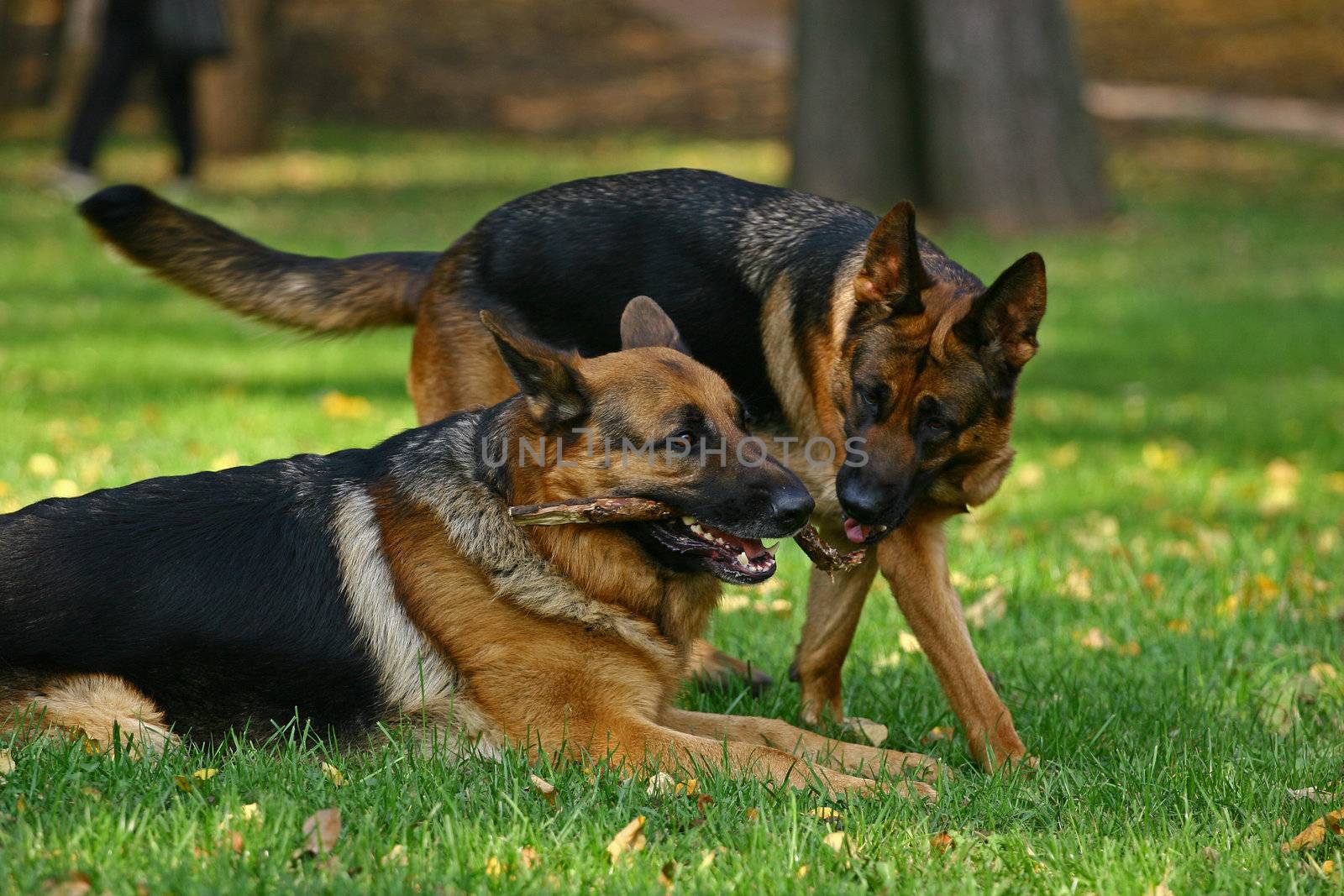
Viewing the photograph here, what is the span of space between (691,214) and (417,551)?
1.79 m

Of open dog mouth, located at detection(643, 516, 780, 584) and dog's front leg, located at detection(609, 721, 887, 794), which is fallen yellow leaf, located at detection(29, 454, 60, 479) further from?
dog's front leg, located at detection(609, 721, 887, 794)

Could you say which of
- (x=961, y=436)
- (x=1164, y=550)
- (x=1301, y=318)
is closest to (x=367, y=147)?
(x=1301, y=318)

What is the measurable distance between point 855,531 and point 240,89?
60.1 feet

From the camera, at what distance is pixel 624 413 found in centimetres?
461

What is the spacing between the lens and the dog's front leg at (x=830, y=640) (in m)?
5.33

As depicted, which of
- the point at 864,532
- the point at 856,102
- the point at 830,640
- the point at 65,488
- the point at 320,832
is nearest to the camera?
the point at 320,832

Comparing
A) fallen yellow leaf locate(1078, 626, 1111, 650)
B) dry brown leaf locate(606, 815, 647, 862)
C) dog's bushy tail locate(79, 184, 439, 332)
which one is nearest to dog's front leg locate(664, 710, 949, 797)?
dry brown leaf locate(606, 815, 647, 862)

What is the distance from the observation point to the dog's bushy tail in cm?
595

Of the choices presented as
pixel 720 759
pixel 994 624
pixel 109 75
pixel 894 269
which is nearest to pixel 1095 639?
pixel 994 624

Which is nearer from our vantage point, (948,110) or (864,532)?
(864,532)

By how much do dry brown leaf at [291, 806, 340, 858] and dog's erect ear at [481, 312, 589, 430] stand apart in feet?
4.51

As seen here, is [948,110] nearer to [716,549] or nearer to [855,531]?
[855,531]

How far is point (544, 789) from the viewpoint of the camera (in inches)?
162

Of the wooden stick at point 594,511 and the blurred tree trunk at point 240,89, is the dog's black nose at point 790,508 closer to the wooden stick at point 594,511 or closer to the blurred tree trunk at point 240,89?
the wooden stick at point 594,511
